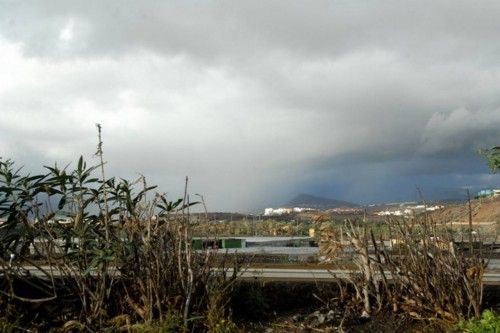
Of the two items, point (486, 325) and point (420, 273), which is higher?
point (420, 273)

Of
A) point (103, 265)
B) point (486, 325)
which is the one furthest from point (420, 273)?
point (103, 265)

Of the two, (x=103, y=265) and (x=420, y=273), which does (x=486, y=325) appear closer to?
(x=420, y=273)

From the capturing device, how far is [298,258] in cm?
1747

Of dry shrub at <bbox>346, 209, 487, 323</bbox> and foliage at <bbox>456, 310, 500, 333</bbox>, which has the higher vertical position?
dry shrub at <bbox>346, 209, 487, 323</bbox>

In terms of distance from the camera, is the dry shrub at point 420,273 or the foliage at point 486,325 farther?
the dry shrub at point 420,273

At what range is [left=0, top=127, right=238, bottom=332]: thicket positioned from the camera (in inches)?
308

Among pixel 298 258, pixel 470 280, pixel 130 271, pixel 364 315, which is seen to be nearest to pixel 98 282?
pixel 130 271

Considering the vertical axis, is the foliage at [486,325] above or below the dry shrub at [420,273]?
below

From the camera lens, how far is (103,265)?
7883 mm

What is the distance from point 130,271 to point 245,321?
1.56 metres

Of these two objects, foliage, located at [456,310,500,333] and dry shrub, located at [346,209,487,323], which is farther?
dry shrub, located at [346,209,487,323]

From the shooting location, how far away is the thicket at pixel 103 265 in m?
7.83

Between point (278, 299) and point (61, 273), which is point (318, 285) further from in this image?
point (61, 273)

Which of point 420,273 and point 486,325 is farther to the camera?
point 420,273
